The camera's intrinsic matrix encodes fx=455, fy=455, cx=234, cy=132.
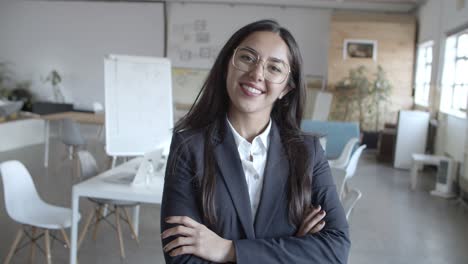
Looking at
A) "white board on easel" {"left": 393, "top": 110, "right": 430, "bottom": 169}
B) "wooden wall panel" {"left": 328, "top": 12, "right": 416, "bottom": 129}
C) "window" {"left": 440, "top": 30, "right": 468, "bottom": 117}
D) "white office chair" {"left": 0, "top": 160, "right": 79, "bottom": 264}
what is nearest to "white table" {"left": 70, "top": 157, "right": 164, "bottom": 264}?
"white office chair" {"left": 0, "top": 160, "right": 79, "bottom": 264}

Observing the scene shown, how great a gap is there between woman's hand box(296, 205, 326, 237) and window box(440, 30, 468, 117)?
21.2 feet

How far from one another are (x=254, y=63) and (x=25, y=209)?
267 centimetres

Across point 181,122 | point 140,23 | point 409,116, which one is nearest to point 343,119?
point 409,116

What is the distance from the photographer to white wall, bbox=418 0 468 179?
693cm

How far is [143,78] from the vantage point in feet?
15.4

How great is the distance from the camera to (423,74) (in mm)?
10133

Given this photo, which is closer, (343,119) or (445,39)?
(445,39)

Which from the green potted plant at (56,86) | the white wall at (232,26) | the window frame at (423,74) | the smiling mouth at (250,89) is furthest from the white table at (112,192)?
the green potted plant at (56,86)

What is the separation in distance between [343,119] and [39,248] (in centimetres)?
820

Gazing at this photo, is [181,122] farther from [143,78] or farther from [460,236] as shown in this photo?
[460,236]

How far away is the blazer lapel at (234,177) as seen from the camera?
1.43 metres

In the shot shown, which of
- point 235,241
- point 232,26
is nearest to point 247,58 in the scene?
point 235,241

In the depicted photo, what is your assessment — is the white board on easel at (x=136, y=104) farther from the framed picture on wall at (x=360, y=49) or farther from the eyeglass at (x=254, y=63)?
the framed picture on wall at (x=360, y=49)

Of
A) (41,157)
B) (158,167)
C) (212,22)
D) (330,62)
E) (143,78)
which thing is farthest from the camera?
(212,22)
